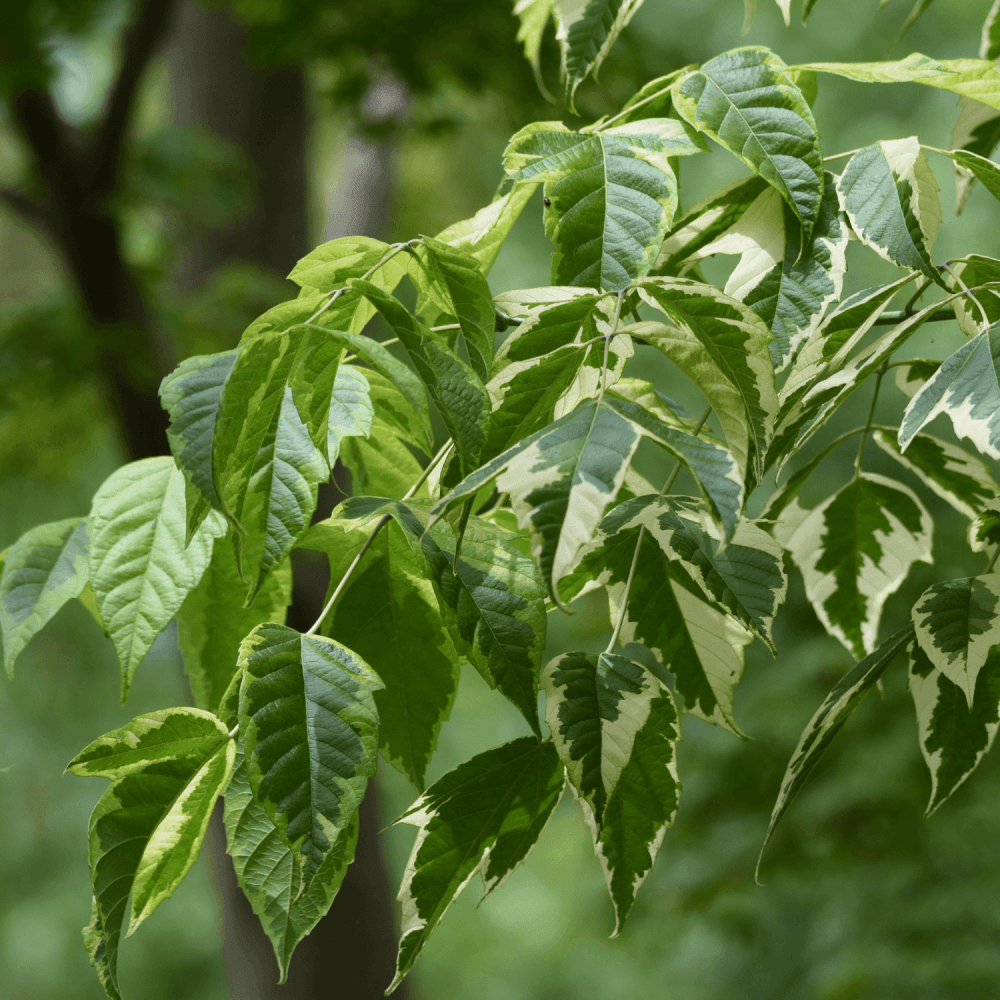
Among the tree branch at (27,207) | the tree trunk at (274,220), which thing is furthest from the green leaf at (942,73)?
the tree branch at (27,207)

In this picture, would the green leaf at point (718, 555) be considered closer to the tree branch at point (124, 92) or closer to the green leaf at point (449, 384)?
the green leaf at point (449, 384)

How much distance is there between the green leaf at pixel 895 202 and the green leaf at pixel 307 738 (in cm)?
30

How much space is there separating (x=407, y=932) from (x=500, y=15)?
8.26ft

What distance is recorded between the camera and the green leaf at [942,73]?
491 mm

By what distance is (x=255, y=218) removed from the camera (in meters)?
2.67

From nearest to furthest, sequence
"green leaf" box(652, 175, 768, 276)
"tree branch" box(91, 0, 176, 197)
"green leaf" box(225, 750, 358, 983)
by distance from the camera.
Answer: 1. "green leaf" box(225, 750, 358, 983)
2. "green leaf" box(652, 175, 768, 276)
3. "tree branch" box(91, 0, 176, 197)

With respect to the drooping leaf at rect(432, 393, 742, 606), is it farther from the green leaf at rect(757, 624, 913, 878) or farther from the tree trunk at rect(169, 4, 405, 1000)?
the tree trunk at rect(169, 4, 405, 1000)

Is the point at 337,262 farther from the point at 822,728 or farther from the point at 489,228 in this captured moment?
the point at 822,728

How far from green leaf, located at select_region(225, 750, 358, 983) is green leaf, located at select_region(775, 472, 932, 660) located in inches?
14.7

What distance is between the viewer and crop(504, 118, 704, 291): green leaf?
44 centimetres

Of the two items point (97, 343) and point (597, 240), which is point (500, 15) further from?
point (597, 240)

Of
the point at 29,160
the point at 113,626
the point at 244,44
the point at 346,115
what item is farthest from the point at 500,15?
the point at 113,626

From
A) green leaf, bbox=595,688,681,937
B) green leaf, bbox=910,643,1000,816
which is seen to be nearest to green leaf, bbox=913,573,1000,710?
green leaf, bbox=910,643,1000,816

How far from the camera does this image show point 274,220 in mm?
2699
